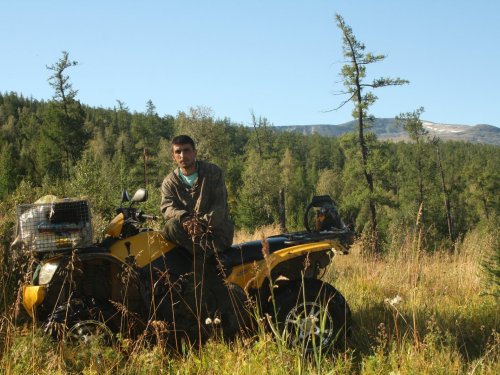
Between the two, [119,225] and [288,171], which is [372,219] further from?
[288,171]

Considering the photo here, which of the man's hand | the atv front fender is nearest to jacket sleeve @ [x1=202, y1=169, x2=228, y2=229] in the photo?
the man's hand

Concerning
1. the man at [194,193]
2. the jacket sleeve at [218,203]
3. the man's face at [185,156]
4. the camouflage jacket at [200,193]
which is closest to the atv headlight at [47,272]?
the man at [194,193]

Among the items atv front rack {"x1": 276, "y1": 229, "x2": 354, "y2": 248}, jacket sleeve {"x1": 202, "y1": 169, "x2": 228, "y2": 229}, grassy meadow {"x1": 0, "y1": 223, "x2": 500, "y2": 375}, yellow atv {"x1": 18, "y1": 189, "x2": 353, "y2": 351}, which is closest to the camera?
grassy meadow {"x1": 0, "y1": 223, "x2": 500, "y2": 375}

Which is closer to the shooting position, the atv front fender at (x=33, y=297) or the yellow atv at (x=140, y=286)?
the atv front fender at (x=33, y=297)

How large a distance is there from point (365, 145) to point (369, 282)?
2237cm

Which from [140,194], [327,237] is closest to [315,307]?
[327,237]

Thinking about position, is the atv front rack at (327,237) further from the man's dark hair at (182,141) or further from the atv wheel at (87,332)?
the atv wheel at (87,332)

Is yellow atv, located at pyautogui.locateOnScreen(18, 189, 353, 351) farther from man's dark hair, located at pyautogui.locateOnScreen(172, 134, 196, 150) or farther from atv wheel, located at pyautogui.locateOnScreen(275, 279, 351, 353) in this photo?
man's dark hair, located at pyautogui.locateOnScreen(172, 134, 196, 150)

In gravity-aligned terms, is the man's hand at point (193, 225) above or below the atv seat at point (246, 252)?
above

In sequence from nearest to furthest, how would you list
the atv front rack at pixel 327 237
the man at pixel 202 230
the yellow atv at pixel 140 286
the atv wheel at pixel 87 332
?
the atv wheel at pixel 87 332 < the yellow atv at pixel 140 286 < the man at pixel 202 230 < the atv front rack at pixel 327 237

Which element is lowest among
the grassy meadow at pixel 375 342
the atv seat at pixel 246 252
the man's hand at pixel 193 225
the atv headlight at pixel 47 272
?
the grassy meadow at pixel 375 342

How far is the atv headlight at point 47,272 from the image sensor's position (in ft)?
12.9

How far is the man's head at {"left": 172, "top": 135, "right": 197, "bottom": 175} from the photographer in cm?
467

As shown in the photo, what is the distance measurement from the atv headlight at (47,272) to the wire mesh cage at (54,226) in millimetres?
108
